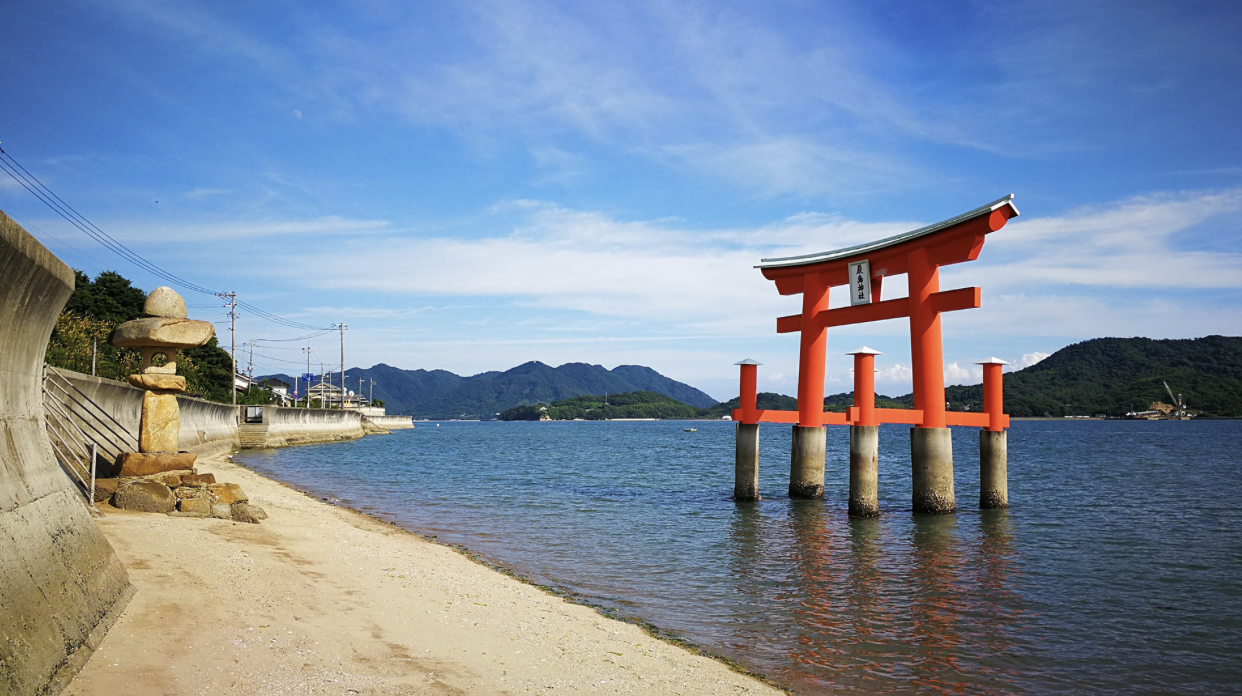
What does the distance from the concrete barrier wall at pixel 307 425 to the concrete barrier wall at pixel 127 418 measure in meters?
5.47

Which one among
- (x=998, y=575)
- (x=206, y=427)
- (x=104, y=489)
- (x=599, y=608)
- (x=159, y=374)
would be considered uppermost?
(x=159, y=374)

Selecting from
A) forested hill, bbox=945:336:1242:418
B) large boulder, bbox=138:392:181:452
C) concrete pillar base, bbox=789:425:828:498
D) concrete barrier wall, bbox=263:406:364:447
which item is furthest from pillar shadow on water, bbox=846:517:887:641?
forested hill, bbox=945:336:1242:418

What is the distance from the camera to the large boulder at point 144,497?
10.8 meters

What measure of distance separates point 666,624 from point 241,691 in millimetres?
5337

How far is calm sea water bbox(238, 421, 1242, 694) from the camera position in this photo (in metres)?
7.98

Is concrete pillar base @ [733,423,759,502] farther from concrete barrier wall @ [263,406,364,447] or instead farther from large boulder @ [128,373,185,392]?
concrete barrier wall @ [263,406,364,447]

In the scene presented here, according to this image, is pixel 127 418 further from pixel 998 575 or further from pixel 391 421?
pixel 391 421

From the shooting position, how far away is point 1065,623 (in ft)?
31.3

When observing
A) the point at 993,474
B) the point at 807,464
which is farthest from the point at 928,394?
the point at 807,464

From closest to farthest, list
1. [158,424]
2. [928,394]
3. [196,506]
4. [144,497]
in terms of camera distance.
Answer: [144,497], [196,506], [158,424], [928,394]

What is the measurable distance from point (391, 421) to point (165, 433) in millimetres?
104325

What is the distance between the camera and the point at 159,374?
1224 cm

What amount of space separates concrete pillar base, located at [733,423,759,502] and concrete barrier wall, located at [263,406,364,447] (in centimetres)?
3796

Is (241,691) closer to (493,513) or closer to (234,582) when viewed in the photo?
(234,582)
